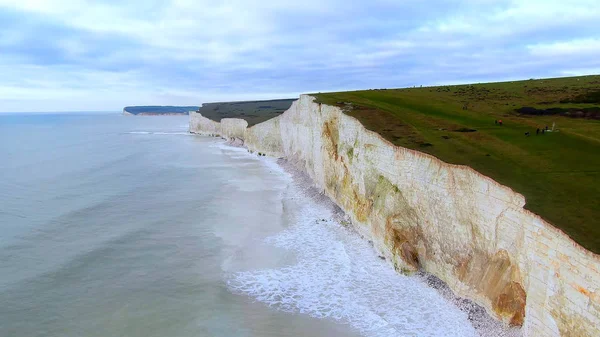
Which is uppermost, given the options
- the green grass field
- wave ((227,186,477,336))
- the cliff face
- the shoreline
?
the green grass field

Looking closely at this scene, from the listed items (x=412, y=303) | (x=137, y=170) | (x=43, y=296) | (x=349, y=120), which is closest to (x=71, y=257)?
(x=43, y=296)

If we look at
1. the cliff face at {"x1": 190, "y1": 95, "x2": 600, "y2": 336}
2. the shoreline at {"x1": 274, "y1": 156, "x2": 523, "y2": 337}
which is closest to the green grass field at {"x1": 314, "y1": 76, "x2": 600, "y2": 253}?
the cliff face at {"x1": 190, "y1": 95, "x2": 600, "y2": 336}

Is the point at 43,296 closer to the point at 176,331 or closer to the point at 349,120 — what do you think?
the point at 176,331

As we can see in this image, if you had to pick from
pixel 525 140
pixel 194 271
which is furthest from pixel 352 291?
pixel 525 140

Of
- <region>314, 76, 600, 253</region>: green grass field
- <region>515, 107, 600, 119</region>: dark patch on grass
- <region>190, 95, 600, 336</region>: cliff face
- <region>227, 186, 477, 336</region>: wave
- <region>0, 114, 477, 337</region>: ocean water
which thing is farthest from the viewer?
<region>515, 107, 600, 119</region>: dark patch on grass

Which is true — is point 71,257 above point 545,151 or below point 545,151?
below

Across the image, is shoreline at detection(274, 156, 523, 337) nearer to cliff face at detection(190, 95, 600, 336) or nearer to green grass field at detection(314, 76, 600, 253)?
cliff face at detection(190, 95, 600, 336)

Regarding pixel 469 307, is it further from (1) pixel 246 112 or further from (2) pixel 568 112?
(1) pixel 246 112
